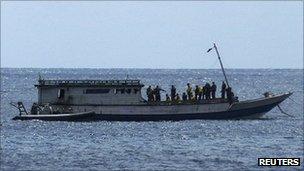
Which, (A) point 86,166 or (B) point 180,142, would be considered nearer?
(A) point 86,166

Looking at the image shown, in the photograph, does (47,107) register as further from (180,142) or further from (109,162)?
(109,162)

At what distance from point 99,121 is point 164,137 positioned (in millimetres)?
10857

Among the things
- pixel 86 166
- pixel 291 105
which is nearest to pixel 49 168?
pixel 86 166

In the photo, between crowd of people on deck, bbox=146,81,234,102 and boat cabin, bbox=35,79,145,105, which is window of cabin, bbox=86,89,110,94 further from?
crowd of people on deck, bbox=146,81,234,102

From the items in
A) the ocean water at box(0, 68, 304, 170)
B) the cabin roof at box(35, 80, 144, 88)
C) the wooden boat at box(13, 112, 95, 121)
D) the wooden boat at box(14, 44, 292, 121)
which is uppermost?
the cabin roof at box(35, 80, 144, 88)

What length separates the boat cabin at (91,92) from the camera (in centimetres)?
6500

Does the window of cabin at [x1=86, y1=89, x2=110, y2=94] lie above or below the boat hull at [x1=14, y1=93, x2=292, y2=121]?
above

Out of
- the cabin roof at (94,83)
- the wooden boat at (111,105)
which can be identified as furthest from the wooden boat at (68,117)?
the cabin roof at (94,83)

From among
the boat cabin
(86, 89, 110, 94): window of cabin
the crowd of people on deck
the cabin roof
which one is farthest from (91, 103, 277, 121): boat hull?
the cabin roof

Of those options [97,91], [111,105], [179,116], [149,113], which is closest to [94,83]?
[97,91]

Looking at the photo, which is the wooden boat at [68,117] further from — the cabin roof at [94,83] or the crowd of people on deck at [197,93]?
the crowd of people on deck at [197,93]

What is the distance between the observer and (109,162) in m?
44.9

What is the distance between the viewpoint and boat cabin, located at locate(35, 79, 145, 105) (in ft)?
213

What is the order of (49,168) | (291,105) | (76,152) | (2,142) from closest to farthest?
1. (49,168)
2. (76,152)
3. (2,142)
4. (291,105)
